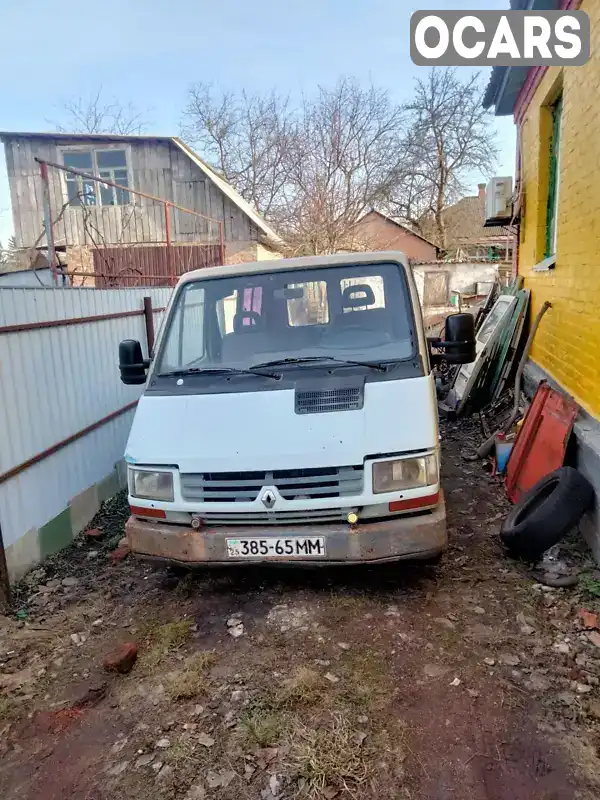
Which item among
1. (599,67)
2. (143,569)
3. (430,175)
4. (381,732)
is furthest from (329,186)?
(381,732)

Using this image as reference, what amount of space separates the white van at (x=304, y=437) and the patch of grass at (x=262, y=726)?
2.85ft

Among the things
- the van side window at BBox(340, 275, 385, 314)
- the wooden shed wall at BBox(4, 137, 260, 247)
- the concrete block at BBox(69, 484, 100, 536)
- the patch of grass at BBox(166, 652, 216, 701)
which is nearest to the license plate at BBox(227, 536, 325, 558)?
the patch of grass at BBox(166, 652, 216, 701)

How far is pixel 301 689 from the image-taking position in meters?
2.79

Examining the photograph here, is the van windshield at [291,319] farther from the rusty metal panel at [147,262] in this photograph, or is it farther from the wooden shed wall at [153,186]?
the wooden shed wall at [153,186]

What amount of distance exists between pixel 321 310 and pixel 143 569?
2.39 m

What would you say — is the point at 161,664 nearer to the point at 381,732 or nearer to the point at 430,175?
the point at 381,732

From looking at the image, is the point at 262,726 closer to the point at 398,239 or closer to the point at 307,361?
the point at 307,361

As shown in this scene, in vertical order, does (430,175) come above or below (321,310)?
above

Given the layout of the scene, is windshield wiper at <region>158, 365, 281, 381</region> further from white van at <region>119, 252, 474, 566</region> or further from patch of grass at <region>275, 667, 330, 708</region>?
patch of grass at <region>275, 667, 330, 708</region>

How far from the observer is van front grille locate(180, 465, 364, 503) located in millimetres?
3283

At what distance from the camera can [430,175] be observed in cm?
3488

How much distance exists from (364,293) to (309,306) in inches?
16.0

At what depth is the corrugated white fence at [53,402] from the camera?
4148 millimetres

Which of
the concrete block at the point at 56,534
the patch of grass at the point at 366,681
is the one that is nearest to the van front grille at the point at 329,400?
the patch of grass at the point at 366,681
